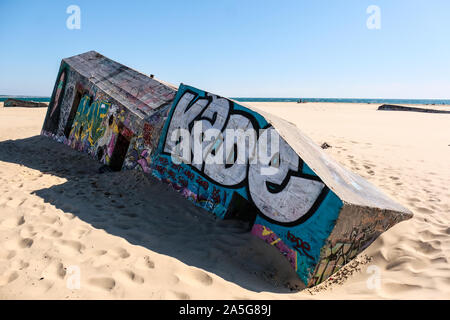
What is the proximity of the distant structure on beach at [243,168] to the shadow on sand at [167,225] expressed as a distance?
19cm

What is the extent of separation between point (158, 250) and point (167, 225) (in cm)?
78

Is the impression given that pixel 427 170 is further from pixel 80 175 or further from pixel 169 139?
pixel 80 175

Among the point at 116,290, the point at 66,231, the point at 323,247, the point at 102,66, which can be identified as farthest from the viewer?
the point at 102,66

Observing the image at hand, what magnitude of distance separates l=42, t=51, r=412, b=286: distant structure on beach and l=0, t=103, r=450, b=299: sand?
0.79ft

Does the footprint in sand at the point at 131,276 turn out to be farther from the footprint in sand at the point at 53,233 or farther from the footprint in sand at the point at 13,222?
the footprint in sand at the point at 13,222

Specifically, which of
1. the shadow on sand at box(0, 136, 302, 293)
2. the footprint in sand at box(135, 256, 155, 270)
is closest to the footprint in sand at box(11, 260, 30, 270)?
the shadow on sand at box(0, 136, 302, 293)

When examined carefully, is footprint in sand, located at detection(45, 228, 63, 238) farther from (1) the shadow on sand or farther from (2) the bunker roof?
(2) the bunker roof

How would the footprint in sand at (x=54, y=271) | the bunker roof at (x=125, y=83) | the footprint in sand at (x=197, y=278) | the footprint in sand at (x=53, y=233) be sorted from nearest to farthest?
the footprint in sand at (x=54, y=271) → the footprint in sand at (x=197, y=278) → the footprint in sand at (x=53, y=233) → the bunker roof at (x=125, y=83)

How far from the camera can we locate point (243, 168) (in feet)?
13.2

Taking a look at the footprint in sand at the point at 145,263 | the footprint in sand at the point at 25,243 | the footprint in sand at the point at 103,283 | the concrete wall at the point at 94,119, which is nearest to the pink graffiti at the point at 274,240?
the footprint in sand at the point at 145,263

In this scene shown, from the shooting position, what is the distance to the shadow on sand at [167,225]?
10.8ft

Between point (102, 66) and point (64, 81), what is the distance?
173 centimetres

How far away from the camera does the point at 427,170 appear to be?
6.99 metres

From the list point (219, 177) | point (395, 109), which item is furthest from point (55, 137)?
point (395, 109)
